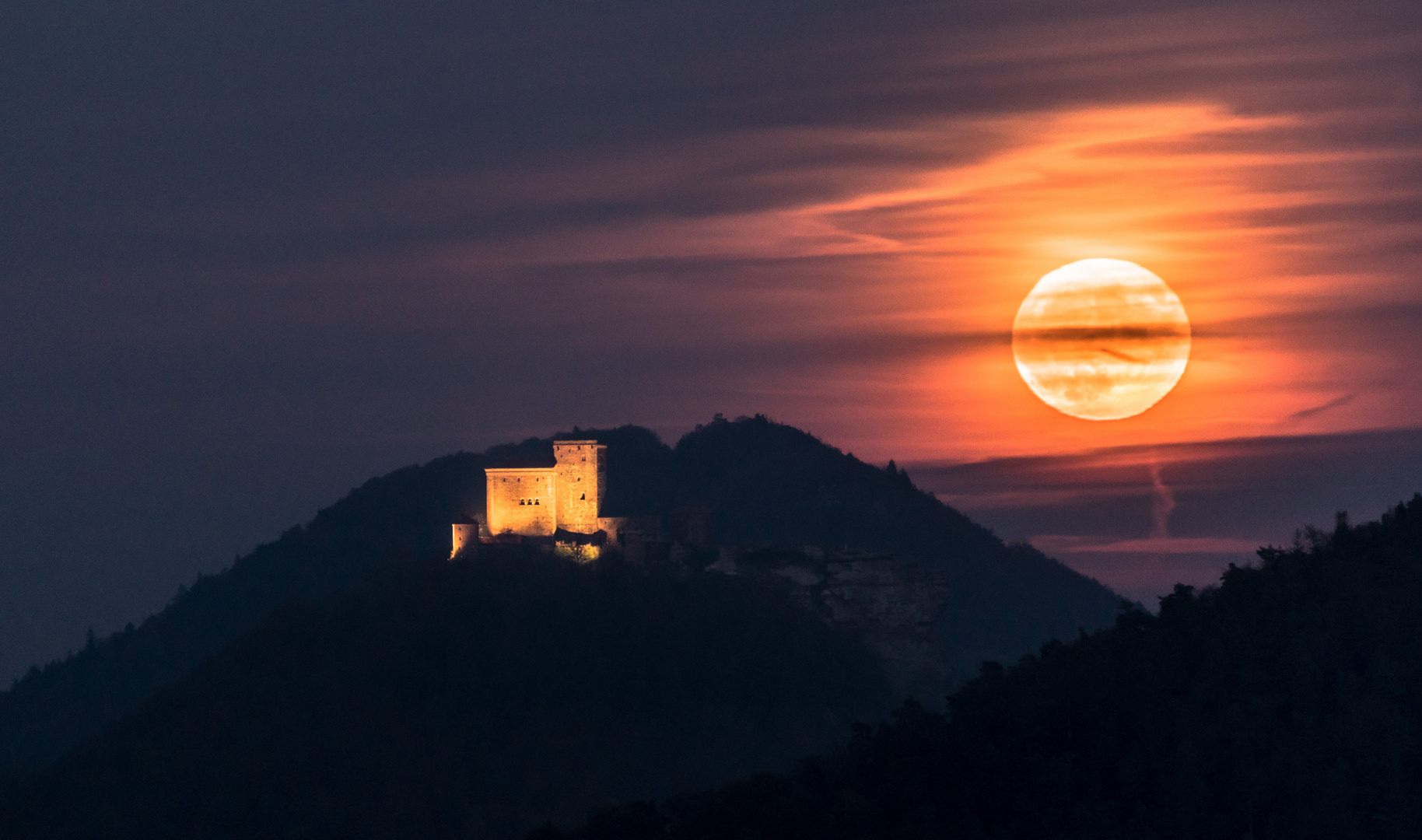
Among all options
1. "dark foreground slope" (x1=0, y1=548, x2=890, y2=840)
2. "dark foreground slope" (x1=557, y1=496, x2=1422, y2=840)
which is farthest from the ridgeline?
"dark foreground slope" (x1=557, y1=496, x2=1422, y2=840)

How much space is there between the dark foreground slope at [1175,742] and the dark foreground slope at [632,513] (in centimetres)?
8705

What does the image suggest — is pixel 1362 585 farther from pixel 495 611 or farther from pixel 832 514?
pixel 832 514

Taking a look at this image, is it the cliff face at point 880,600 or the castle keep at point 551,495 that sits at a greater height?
the castle keep at point 551,495

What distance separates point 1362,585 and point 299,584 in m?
113

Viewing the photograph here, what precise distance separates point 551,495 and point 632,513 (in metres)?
63.0

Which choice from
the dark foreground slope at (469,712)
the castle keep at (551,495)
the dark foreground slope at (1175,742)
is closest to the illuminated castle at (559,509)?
the castle keep at (551,495)

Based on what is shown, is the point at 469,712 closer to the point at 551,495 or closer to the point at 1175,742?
the point at 551,495

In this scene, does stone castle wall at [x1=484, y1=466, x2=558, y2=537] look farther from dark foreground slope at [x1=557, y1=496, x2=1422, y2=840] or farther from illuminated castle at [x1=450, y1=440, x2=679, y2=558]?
dark foreground slope at [x1=557, y1=496, x2=1422, y2=840]

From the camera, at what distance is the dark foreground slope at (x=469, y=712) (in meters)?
118

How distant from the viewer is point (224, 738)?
122m

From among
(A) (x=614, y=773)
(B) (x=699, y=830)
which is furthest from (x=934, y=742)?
(A) (x=614, y=773)

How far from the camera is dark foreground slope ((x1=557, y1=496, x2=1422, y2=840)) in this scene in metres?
75.4

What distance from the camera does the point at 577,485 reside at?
122m

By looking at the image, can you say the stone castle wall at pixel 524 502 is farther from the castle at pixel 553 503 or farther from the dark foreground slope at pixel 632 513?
the dark foreground slope at pixel 632 513
